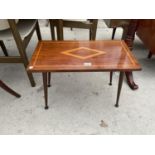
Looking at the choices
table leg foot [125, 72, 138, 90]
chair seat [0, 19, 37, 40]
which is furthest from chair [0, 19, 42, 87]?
table leg foot [125, 72, 138, 90]

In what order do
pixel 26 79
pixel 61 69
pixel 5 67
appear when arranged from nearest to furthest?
pixel 61 69, pixel 26 79, pixel 5 67

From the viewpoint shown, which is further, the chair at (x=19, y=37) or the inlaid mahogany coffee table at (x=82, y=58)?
A: the chair at (x=19, y=37)

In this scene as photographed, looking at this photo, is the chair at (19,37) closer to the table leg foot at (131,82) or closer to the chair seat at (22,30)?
the chair seat at (22,30)

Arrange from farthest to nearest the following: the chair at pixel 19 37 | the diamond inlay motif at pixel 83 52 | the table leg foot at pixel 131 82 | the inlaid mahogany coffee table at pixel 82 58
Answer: the table leg foot at pixel 131 82 → the chair at pixel 19 37 → the diamond inlay motif at pixel 83 52 → the inlaid mahogany coffee table at pixel 82 58

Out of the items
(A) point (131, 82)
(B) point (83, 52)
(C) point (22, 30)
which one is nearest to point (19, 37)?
(C) point (22, 30)

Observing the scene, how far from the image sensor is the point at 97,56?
1.26 metres

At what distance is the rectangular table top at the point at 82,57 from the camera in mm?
1131

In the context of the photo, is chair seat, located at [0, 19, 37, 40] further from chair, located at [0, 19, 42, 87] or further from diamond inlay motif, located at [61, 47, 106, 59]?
diamond inlay motif, located at [61, 47, 106, 59]

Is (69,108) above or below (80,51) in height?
below

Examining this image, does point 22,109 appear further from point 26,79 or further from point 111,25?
point 111,25

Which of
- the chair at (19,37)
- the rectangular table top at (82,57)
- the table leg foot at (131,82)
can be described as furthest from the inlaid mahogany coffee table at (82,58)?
the table leg foot at (131,82)

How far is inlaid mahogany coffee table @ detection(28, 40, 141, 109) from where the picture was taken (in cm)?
113

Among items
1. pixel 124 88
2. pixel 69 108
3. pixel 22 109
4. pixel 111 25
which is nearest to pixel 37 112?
pixel 22 109

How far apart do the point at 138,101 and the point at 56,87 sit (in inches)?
29.7
